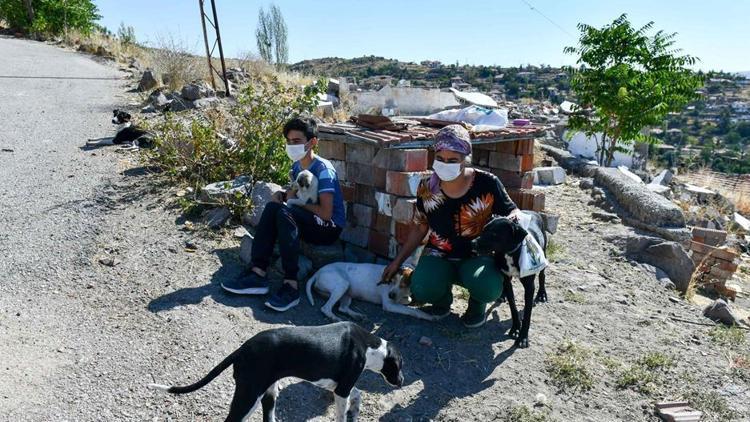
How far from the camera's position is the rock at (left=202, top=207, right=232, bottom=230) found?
470cm

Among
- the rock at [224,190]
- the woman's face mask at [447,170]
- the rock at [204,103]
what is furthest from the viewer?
the rock at [204,103]

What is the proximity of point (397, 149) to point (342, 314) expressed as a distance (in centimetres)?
127

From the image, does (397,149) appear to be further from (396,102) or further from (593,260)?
(396,102)

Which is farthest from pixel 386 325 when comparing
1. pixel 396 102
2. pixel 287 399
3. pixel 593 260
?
pixel 396 102

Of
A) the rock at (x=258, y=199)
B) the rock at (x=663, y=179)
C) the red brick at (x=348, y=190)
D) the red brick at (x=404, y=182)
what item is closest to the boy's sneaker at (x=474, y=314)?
the red brick at (x=404, y=182)

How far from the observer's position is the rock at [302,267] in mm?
4163

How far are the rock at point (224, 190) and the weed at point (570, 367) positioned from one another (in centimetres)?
285

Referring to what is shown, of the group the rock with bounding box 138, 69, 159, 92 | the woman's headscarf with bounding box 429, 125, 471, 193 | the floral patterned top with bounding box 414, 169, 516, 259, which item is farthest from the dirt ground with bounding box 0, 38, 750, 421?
the rock with bounding box 138, 69, 159, 92

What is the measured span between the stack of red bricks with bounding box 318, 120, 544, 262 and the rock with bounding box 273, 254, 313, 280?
1.07 ft

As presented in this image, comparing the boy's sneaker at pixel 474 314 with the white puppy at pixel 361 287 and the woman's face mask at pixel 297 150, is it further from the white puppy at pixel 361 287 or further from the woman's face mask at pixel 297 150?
the woman's face mask at pixel 297 150

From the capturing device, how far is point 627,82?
28.3ft

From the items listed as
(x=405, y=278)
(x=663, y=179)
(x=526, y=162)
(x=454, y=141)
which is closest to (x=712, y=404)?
(x=405, y=278)

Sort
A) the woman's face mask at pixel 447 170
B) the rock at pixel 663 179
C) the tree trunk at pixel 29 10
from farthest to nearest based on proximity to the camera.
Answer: the tree trunk at pixel 29 10
the rock at pixel 663 179
the woman's face mask at pixel 447 170

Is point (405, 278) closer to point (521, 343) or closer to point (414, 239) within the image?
point (414, 239)
